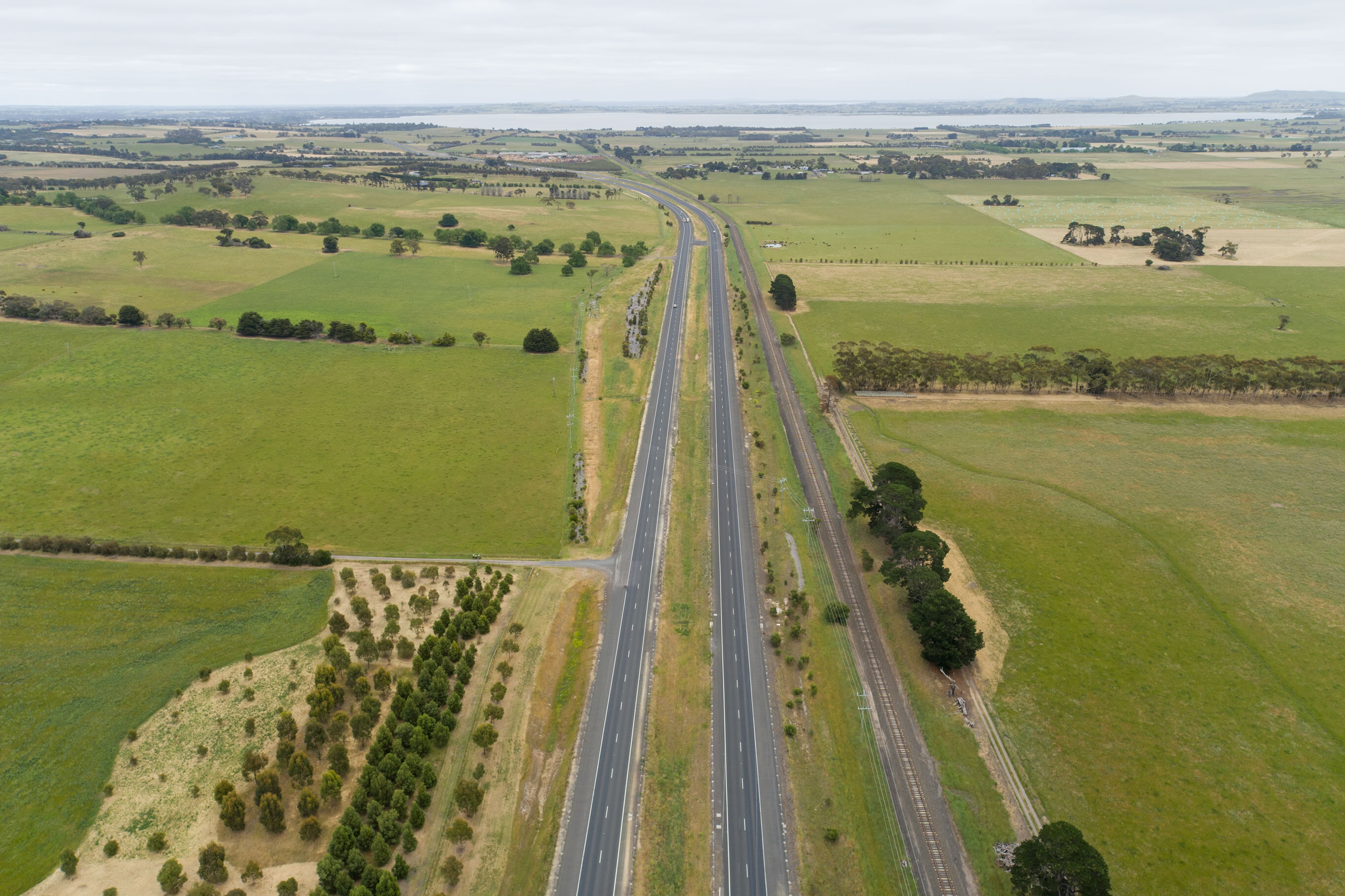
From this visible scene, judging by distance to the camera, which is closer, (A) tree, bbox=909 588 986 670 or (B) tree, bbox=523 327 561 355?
(A) tree, bbox=909 588 986 670

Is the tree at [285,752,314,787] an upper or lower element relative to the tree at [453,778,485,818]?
upper

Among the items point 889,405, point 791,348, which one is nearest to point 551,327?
point 791,348

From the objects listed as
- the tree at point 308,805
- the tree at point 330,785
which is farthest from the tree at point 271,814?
the tree at point 330,785

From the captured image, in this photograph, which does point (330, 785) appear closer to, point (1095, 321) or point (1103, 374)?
point (1103, 374)

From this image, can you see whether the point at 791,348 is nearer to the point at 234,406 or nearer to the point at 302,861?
the point at 234,406

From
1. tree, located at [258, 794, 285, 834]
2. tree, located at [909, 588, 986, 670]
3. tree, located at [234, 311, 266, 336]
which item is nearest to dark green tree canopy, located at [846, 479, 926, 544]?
tree, located at [909, 588, 986, 670]

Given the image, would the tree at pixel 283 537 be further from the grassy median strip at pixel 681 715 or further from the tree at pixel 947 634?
the tree at pixel 947 634

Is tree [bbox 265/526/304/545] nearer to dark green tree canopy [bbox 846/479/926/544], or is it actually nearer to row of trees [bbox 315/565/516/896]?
row of trees [bbox 315/565/516/896]
